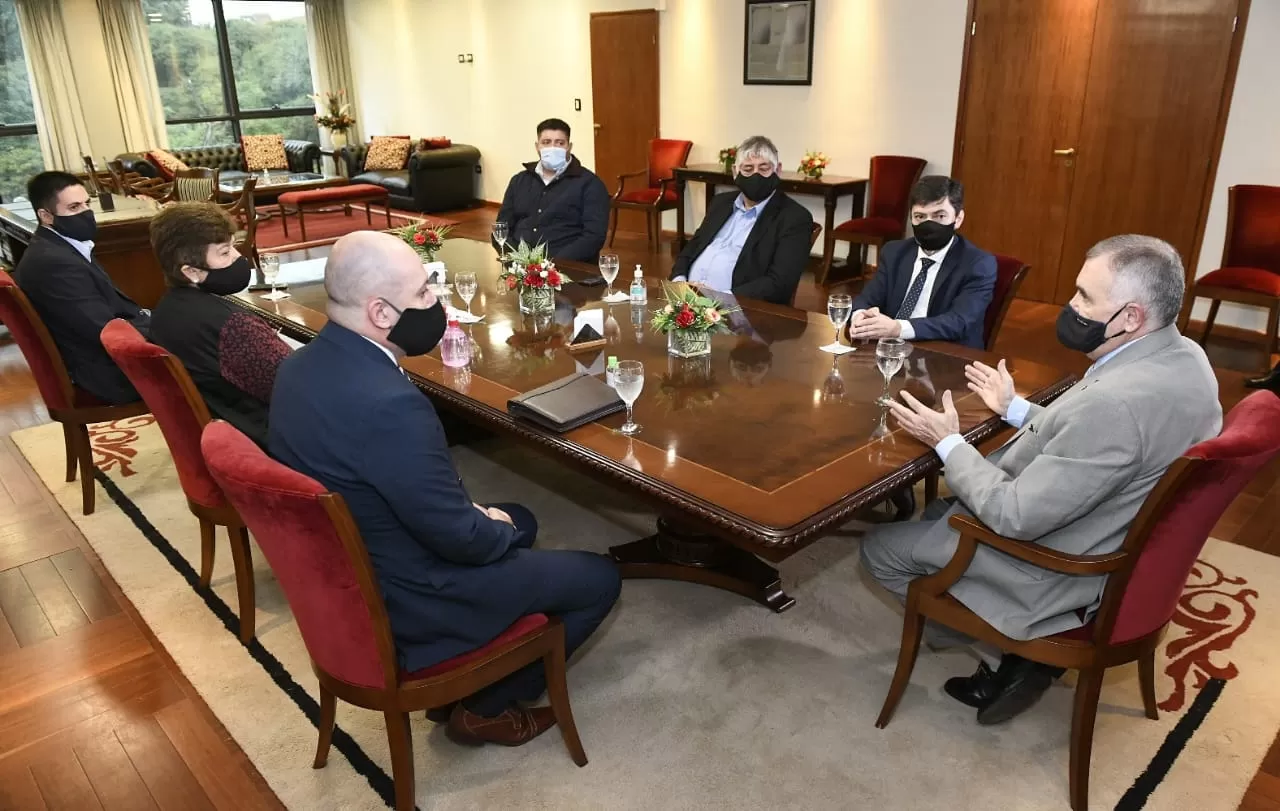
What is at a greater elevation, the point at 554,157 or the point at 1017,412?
the point at 554,157

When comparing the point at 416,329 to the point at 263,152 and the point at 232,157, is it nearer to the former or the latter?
the point at 263,152

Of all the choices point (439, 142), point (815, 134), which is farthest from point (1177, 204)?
point (439, 142)

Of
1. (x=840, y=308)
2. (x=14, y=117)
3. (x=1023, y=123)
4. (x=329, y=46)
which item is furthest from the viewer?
(x=329, y=46)

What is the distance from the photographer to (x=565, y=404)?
2164 millimetres

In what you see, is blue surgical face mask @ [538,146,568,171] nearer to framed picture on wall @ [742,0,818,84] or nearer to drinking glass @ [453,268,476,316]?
drinking glass @ [453,268,476,316]

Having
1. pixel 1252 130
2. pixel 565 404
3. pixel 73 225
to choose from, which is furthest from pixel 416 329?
pixel 1252 130

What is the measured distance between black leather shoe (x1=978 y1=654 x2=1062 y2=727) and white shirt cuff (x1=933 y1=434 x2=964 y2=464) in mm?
631

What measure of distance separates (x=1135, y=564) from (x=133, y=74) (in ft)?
36.7

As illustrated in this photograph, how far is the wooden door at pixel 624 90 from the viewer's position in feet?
25.8

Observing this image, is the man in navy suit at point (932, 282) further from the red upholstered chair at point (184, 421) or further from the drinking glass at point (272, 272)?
the drinking glass at point (272, 272)

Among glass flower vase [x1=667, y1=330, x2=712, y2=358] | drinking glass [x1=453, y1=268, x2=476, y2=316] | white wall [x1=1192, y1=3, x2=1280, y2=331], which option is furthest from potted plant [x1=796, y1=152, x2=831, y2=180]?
glass flower vase [x1=667, y1=330, x2=712, y2=358]

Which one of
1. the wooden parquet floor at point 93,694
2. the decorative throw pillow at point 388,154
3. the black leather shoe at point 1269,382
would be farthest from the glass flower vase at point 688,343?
the decorative throw pillow at point 388,154

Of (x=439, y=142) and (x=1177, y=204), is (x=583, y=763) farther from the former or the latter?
(x=439, y=142)

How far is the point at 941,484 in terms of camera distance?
134 inches
